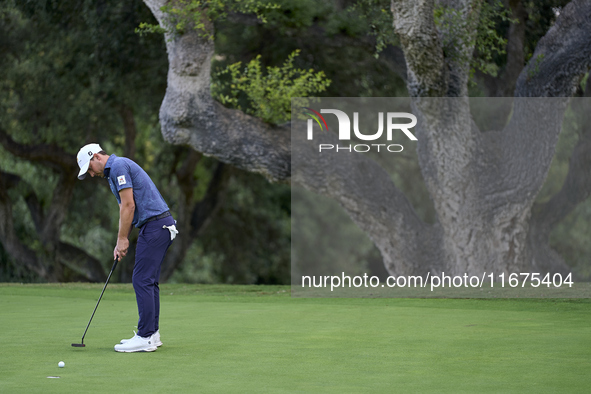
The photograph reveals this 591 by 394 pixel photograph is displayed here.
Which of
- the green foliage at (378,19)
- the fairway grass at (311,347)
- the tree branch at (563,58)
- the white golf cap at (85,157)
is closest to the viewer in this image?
the fairway grass at (311,347)

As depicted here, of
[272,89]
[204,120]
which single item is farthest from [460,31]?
[204,120]

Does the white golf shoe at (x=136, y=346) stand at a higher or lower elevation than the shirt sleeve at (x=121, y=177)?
lower

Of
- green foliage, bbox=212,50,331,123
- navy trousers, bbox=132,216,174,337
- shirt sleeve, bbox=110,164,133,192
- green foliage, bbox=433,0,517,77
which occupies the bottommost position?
navy trousers, bbox=132,216,174,337

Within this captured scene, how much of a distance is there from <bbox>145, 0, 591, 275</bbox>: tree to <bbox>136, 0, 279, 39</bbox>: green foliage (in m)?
0.13

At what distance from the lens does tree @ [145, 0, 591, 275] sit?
13398 mm

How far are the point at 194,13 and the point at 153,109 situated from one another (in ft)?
21.5

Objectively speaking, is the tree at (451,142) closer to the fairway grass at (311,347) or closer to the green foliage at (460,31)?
the green foliage at (460,31)

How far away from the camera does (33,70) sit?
18.0 m

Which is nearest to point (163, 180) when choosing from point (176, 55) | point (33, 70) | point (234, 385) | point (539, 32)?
point (33, 70)

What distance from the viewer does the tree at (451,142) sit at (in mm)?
13398

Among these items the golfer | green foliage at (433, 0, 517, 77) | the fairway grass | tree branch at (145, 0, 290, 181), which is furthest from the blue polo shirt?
green foliage at (433, 0, 517, 77)

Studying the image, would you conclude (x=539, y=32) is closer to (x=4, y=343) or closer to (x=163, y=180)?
(x=163, y=180)

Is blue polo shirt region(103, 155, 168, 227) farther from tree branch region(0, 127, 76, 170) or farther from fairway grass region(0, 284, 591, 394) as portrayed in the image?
tree branch region(0, 127, 76, 170)

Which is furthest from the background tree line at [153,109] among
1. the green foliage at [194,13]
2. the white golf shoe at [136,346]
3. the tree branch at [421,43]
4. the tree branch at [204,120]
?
the white golf shoe at [136,346]
